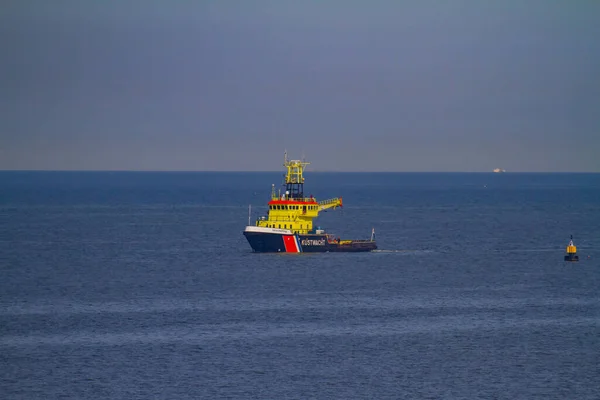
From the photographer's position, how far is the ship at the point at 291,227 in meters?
111

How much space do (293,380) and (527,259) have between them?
206ft

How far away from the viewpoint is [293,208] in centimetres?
11138

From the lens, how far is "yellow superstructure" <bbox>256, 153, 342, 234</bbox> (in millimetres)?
111312

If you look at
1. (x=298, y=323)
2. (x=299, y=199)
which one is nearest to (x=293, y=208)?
(x=299, y=199)

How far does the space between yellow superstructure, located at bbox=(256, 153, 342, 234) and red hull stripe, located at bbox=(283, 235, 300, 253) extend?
1.29 metres

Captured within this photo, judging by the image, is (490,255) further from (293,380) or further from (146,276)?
(293,380)

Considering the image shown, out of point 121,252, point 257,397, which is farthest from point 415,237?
point 257,397

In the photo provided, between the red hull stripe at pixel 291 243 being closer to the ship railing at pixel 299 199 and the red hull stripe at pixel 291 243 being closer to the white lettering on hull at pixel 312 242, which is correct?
the white lettering on hull at pixel 312 242

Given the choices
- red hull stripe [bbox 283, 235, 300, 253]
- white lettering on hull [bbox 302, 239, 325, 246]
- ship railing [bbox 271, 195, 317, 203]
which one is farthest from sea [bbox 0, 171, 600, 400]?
ship railing [bbox 271, 195, 317, 203]

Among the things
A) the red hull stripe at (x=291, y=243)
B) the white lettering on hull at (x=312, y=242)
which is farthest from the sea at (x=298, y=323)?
the white lettering on hull at (x=312, y=242)

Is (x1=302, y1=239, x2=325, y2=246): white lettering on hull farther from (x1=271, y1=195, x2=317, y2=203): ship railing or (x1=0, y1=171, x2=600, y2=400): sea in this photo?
(x1=271, y1=195, x2=317, y2=203): ship railing

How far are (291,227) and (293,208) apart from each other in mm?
2373

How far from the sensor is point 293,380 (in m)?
59.1

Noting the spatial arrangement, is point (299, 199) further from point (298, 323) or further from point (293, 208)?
point (298, 323)
